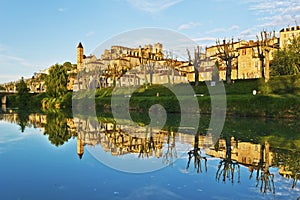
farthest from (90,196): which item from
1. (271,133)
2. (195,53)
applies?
(195,53)

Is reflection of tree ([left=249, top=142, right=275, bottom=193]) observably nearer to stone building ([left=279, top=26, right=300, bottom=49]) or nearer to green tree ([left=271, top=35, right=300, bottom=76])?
green tree ([left=271, top=35, right=300, bottom=76])

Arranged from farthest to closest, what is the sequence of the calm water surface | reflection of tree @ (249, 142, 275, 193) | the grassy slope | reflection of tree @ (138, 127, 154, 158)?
1. the grassy slope
2. reflection of tree @ (138, 127, 154, 158)
3. reflection of tree @ (249, 142, 275, 193)
4. the calm water surface

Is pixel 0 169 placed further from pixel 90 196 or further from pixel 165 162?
pixel 165 162

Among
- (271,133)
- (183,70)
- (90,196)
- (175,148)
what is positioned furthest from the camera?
(183,70)

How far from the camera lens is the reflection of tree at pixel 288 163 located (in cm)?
868

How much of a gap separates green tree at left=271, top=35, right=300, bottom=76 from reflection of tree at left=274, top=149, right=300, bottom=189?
3409 centimetres

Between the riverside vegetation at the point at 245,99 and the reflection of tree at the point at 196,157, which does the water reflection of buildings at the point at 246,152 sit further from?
the riverside vegetation at the point at 245,99

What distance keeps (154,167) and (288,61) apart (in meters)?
40.8

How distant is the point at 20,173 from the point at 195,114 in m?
26.1

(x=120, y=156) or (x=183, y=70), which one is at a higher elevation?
(x=183, y=70)

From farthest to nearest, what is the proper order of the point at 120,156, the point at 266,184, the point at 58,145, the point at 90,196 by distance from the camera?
the point at 58,145 < the point at 120,156 < the point at 266,184 < the point at 90,196

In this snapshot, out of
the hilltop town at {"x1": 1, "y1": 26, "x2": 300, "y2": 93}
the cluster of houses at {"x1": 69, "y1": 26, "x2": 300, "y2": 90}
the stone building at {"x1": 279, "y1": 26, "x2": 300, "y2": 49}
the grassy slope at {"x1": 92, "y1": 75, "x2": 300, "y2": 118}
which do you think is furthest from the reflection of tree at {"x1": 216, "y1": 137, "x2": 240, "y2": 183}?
the stone building at {"x1": 279, "y1": 26, "x2": 300, "y2": 49}

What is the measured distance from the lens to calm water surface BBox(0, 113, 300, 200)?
7.31 metres

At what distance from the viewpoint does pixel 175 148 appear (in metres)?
13.4
